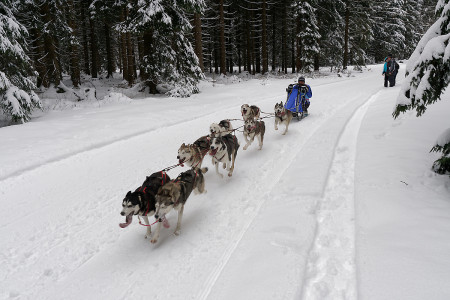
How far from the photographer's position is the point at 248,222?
4566mm

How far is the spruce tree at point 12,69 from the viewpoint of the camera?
32.6 feet

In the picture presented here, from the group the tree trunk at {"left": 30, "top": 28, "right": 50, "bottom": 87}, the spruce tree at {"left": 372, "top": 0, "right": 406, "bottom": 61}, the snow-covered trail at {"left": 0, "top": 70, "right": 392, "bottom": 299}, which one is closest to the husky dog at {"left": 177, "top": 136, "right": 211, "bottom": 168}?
the snow-covered trail at {"left": 0, "top": 70, "right": 392, "bottom": 299}

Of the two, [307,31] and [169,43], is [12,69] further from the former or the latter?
[307,31]

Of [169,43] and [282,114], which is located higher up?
[169,43]

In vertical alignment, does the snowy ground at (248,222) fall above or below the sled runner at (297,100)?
below

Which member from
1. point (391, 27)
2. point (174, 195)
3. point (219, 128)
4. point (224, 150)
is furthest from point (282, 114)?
point (391, 27)

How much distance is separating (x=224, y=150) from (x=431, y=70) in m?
3.93

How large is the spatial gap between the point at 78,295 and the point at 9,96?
9.83m

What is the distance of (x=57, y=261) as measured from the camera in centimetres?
392

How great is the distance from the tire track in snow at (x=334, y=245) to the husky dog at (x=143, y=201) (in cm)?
238

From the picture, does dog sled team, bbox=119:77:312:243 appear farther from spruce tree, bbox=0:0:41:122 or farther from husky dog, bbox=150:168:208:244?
spruce tree, bbox=0:0:41:122

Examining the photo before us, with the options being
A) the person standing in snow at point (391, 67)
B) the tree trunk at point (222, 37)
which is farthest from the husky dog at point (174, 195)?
the tree trunk at point (222, 37)

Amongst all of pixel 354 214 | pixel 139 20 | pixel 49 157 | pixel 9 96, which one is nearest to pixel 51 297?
pixel 354 214

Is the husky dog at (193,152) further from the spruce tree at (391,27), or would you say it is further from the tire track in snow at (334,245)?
the spruce tree at (391,27)
